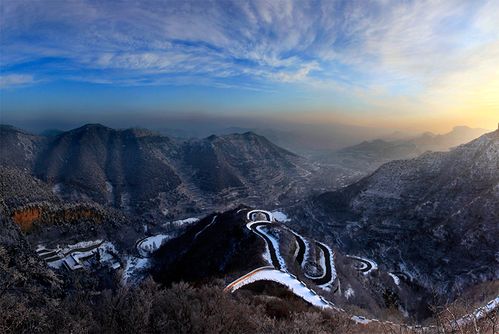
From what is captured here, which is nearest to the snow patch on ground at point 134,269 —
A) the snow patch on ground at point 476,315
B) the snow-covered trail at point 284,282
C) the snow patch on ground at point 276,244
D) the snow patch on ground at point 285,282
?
the snow patch on ground at point 276,244

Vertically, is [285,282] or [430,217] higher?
[285,282]

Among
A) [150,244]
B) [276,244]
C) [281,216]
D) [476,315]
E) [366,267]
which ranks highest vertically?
[476,315]

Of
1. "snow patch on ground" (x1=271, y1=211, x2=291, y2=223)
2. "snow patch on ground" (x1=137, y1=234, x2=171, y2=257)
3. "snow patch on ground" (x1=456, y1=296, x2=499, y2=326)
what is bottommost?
"snow patch on ground" (x1=137, y1=234, x2=171, y2=257)

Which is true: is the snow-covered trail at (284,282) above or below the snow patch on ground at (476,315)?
below

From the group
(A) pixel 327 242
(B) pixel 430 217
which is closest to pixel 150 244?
(A) pixel 327 242

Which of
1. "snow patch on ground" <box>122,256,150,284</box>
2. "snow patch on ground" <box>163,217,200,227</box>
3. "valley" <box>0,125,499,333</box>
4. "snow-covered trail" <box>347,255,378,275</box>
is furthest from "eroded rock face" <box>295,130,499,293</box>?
"snow patch on ground" <box>122,256,150,284</box>

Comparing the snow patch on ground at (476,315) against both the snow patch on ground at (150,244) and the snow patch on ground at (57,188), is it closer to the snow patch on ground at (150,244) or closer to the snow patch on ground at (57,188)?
the snow patch on ground at (150,244)

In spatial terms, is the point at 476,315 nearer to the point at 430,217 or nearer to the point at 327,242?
the point at 430,217

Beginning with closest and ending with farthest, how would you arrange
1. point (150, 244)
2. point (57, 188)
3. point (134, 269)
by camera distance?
1. point (134, 269)
2. point (150, 244)
3. point (57, 188)

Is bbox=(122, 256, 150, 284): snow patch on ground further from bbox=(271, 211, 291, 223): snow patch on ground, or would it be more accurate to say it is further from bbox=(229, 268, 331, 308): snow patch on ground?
bbox=(271, 211, 291, 223): snow patch on ground
